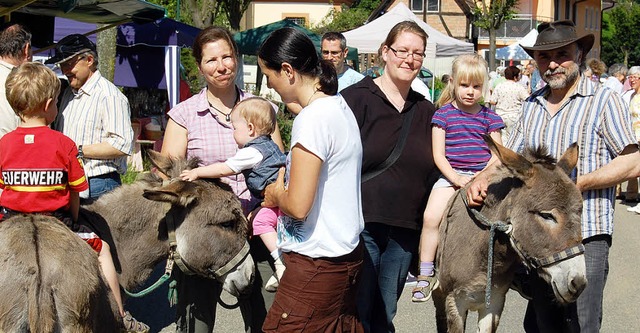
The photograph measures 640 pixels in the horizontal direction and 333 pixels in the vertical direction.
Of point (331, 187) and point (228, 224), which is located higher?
point (331, 187)

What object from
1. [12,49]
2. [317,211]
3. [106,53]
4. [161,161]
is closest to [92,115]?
[161,161]

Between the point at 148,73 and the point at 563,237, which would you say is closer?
the point at 563,237

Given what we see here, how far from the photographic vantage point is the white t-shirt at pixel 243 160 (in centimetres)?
464

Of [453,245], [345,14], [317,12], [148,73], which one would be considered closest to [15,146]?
[453,245]

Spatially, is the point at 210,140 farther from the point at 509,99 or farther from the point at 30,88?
the point at 509,99

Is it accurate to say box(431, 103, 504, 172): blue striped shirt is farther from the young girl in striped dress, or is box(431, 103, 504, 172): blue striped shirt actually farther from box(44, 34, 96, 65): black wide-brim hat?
box(44, 34, 96, 65): black wide-brim hat

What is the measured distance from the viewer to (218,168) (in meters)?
4.66

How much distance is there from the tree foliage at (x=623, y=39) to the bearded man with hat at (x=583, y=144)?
68184 millimetres

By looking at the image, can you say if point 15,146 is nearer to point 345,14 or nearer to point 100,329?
point 100,329

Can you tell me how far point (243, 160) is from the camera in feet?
15.2

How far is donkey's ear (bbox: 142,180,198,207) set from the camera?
14.5 ft

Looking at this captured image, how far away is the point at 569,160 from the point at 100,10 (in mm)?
7253

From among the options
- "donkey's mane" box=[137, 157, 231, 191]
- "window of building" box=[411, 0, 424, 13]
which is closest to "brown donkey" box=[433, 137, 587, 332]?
"donkey's mane" box=[137, 157, 231, 191]

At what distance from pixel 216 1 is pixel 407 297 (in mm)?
10134
